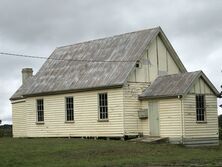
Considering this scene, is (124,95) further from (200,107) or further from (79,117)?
(200,107)

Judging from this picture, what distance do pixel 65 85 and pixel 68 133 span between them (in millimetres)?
3343

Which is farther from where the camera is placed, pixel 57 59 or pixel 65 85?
pixel 57 59

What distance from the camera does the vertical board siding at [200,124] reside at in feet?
106

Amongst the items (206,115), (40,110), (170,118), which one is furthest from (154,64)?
(40,110)

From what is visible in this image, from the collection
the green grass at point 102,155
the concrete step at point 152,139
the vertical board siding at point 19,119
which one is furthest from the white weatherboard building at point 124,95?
the green grass at point 102,155

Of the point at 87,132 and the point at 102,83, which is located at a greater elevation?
the point at 102,83

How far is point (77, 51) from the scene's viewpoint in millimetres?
41438

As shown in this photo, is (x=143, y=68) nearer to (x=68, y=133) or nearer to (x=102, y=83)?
(x=102, y=83)

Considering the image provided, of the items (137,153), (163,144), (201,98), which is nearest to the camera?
(137,153)

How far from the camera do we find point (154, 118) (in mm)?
33688

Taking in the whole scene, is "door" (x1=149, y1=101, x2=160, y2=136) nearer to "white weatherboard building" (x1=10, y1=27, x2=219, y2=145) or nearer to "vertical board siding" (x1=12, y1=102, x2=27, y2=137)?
"white weatherboard building" (x1=10, y1=27, x2=219, y2=145)

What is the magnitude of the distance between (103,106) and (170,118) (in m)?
4.83

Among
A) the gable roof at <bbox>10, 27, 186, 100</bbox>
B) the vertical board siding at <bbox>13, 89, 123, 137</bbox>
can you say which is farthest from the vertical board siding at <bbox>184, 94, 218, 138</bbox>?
the gable roof at <bbox>10, 27, 186, 100</bbox>

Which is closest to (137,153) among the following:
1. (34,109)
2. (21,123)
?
(34,109)
